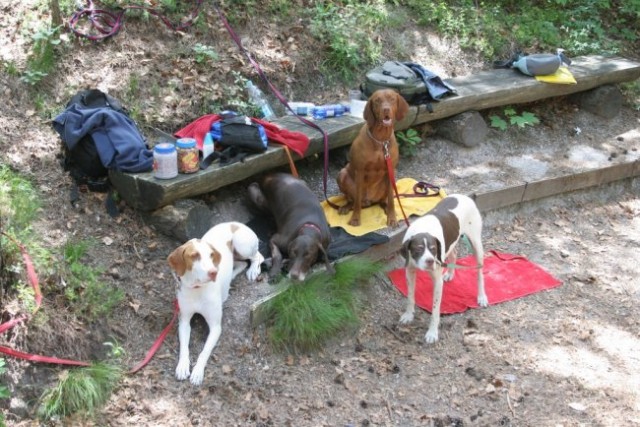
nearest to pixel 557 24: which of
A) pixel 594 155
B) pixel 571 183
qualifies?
pixel 594 155

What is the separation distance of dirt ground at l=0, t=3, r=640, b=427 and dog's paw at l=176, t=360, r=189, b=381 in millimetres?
53

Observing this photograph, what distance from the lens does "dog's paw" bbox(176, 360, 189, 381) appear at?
435 cm

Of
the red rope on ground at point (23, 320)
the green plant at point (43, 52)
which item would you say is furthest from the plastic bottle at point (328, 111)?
the red rope on ground at point (23, 320)

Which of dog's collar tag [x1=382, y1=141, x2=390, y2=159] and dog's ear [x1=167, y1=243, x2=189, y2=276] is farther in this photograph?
dog's collar tag [x1=382, y1=141, x2=390, y2=159]

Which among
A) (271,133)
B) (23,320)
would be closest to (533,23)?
(271,133)

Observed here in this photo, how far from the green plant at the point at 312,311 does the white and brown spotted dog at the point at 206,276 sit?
41cm

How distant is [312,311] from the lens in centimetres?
486

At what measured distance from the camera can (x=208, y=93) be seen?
21.0ft

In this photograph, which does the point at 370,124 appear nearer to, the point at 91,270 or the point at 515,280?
the point at 515,280

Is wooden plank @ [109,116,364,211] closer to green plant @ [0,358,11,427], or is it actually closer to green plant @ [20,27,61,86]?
green plant @ [20,27,61,86]

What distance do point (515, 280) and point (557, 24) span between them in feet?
17.3

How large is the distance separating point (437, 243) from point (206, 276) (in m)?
1.67

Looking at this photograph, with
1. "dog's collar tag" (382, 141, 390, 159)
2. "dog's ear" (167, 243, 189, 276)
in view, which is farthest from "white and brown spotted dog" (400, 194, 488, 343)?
"dog's ear" (167, 243, 189, 276)

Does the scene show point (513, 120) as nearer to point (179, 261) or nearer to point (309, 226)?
point (309, 226)
